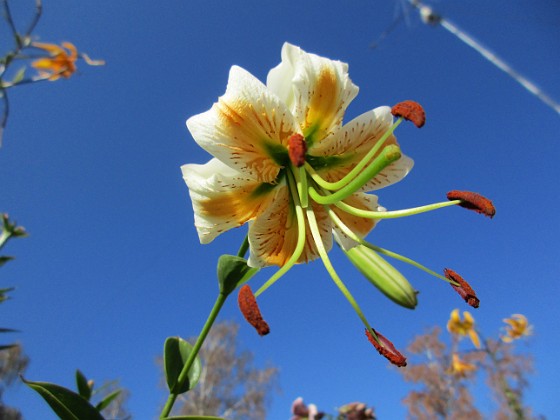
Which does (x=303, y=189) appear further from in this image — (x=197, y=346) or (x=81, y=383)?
(x=81, y=383)

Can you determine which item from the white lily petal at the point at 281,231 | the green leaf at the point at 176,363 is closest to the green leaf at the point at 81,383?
the green leaf at the point at 176,363

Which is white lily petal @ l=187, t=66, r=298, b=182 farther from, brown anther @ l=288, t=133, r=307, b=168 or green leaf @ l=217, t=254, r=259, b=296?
green leaf @ l=217, t=254, r=259, b=296

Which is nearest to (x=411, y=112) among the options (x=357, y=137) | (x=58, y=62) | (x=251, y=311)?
(x=357, y=137)

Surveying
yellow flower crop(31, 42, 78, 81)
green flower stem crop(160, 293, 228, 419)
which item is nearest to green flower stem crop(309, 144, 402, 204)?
green flower stem crop(160, 293, 228, 419)

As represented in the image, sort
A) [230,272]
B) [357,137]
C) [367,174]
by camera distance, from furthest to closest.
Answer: [357,137] < [367,174] < [230,272]

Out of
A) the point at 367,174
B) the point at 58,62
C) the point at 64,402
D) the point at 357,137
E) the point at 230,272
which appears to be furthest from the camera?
the point at 58,62

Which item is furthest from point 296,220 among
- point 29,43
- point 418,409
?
point 418,409
